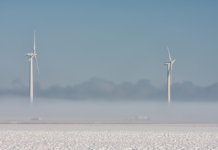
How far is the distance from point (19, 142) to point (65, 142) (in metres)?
4.10

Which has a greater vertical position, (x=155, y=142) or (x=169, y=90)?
(x=169, y=90)

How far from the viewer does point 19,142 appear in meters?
35.0

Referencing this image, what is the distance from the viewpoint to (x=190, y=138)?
129ft

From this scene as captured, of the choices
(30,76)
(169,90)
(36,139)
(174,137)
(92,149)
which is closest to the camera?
(92,149)

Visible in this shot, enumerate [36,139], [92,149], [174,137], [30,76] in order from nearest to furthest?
[92,149]
[36,139]
[174,137]
[30,76]

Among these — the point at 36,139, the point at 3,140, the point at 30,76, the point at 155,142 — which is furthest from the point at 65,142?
the point at 30,76

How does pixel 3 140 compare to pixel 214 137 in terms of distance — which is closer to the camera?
pixel 3 140

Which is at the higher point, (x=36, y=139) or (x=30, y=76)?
(x=30, y=76)

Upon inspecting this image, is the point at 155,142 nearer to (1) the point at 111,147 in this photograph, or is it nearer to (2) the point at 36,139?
(1) the point at 111,147

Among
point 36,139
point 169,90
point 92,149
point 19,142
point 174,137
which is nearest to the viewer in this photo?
point 92,149

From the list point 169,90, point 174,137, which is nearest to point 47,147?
point 174,137

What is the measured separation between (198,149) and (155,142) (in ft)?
17.5

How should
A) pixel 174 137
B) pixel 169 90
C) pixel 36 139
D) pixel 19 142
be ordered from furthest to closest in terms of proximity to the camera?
pixel 169 90
pixel 174 137
pixel 36 139
pixel 19 142

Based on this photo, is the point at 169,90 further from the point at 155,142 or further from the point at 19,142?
the point at 19,142
